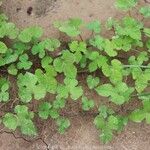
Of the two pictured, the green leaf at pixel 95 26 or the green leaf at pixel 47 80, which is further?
the green leaf at pixel 95 26

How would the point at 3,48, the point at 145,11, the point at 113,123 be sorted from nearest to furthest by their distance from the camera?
the point at 113,123, the point at 3,48, the point at 145,11

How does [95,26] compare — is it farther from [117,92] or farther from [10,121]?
[10,121]

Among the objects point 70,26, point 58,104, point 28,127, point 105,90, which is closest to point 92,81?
point 105,90

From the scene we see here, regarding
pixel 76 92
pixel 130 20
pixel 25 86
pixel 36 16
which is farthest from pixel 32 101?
pixel 130 20

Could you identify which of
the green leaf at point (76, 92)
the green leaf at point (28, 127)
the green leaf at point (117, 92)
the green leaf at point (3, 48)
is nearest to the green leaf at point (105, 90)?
the green leaf at point (117, 92)

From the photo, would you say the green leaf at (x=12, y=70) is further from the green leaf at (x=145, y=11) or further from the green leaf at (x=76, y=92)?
the green leaf at (x=145, y=11)

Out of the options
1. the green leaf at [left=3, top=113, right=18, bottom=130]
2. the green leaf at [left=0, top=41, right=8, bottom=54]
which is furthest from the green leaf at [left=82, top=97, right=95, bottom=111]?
the green leaf at [left=0, top=41, right=8, bottom=54]
